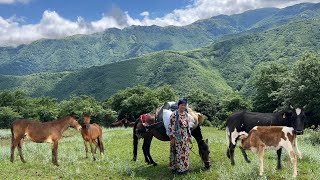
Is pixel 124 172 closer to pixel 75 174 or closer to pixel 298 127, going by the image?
pixel 75 174

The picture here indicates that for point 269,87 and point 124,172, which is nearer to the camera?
point 124,172

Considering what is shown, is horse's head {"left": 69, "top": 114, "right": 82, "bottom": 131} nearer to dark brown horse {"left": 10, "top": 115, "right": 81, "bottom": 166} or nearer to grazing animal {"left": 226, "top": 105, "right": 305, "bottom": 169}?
dark brown horse {"left": 10, "top": 115, "right": 81, "bottom": 166}

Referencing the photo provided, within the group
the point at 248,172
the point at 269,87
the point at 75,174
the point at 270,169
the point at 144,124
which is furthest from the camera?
the point at 269,87

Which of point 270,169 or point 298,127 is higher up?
point 298,127

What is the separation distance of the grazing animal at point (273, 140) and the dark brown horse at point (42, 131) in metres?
8.26

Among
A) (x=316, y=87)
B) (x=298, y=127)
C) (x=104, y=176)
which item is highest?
(x=316, y=87)

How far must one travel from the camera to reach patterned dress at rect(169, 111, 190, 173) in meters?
12.5

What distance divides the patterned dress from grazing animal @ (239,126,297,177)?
2.44 metres

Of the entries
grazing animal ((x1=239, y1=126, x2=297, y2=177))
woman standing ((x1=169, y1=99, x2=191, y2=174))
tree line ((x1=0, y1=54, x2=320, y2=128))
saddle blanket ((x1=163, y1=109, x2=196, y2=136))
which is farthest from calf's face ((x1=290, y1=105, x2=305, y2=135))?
tree line ((x1=0, y1=54, x2=320, y2=128))

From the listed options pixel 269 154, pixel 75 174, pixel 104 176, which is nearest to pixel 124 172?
pixel 104 176

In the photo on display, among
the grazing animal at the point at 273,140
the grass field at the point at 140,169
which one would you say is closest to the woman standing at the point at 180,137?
the grass field at the point at 140,169

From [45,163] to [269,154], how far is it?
1072 centimetres

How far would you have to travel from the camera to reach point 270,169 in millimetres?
11984

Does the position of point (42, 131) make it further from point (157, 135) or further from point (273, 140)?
point (273, 140)
